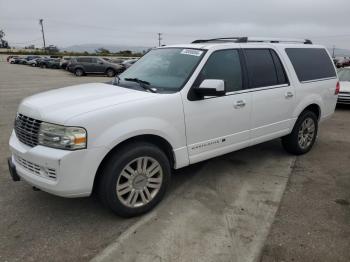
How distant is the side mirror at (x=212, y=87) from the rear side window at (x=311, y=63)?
2.07 meters

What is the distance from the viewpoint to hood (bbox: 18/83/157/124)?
321cm

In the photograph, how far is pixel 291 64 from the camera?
5211 millimetres

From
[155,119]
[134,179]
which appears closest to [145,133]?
[155,119]

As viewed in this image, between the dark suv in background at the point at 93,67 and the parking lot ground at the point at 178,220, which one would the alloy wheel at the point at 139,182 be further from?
the dark suv in background at the point at 93,67

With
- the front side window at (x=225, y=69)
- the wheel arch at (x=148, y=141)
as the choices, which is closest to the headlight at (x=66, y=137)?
the wheel arch at (x=148, y=141)

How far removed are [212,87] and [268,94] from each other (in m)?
1.35

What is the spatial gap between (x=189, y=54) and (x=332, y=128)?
196 inches

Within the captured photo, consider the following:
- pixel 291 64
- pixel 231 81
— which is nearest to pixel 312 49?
pixel 291 64

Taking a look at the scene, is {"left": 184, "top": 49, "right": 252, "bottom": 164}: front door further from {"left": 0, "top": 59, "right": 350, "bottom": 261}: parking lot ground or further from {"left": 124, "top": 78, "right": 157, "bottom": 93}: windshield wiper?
{"left": 0, "top": 59, "right": 350, "bottom": 261}: parking lot ground

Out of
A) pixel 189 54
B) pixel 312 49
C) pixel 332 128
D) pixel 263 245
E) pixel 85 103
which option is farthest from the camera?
pixel 332 128

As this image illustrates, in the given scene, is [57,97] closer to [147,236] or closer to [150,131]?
[150,131]

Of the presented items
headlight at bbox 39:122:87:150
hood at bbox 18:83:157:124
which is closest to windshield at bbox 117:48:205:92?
hood at bbox 18:83:157:124

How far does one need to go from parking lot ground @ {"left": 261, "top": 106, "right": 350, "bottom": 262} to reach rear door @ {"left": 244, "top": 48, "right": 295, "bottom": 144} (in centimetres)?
74

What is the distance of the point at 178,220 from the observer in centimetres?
356
